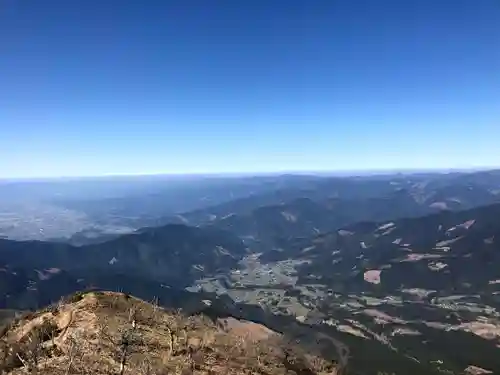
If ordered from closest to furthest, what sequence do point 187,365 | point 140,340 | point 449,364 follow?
point 187,365, point 140,340, point 449,364

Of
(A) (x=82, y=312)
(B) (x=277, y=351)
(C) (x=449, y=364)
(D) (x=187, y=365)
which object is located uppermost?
(A) (x=82, y=312)

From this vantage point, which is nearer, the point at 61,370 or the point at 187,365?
the point at 61,370

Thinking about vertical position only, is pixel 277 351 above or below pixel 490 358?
above

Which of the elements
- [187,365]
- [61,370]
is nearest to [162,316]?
[187,365]

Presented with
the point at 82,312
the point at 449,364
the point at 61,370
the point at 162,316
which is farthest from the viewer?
the point at 449,364

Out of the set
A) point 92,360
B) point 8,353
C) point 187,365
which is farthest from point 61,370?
point 187,365

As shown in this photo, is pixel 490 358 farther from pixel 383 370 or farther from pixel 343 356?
pixel 343 356
